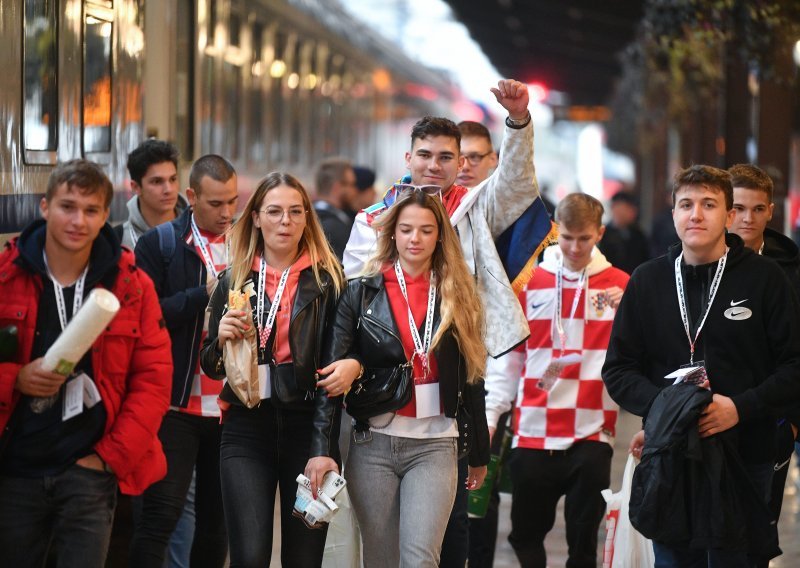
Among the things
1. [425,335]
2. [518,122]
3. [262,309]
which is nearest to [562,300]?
[518,122]

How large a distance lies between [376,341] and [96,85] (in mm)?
2716

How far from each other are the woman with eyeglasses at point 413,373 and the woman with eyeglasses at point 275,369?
4.4 inches

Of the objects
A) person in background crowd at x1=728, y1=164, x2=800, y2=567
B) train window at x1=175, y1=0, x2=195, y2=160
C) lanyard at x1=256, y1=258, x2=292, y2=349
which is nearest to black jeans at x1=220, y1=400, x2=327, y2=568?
lanyard at x1=256, y1=258, x2=292, y2=349

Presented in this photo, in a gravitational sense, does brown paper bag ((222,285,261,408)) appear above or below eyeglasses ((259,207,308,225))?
below

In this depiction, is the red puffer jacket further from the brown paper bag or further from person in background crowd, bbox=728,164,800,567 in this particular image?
person in background crowd, bbox=728,164,800,567

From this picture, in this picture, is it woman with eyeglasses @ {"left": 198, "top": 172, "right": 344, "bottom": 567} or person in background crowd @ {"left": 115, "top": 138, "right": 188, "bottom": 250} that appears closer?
woman with eyeglasses @ {"left": 198, "top": 172, "right": 344, "bottom": 567}

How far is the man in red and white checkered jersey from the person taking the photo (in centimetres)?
597

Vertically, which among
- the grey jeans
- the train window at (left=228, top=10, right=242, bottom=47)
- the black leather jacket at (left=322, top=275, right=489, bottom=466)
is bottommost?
the grey jeans

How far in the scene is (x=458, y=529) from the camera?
17.5 feet

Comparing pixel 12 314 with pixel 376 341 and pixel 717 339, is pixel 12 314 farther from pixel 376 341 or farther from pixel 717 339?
pixel 717 339

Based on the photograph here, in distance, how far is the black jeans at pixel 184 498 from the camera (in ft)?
18.1

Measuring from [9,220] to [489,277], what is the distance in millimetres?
1947

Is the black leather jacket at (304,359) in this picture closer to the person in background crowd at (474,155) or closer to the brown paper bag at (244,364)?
the brown paper bag at (244,364)

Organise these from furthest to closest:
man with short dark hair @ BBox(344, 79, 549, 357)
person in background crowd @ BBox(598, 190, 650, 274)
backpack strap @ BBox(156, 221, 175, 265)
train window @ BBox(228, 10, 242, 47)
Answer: person in background crowd @ BBox(598, 190, 650, 274) < train window @ BBox(228, 10, 242, 47) < backpack strap @ BBox(156, 221, 175, 265) < man with short dark hair @ BBox(344, 79, 549, 357)
